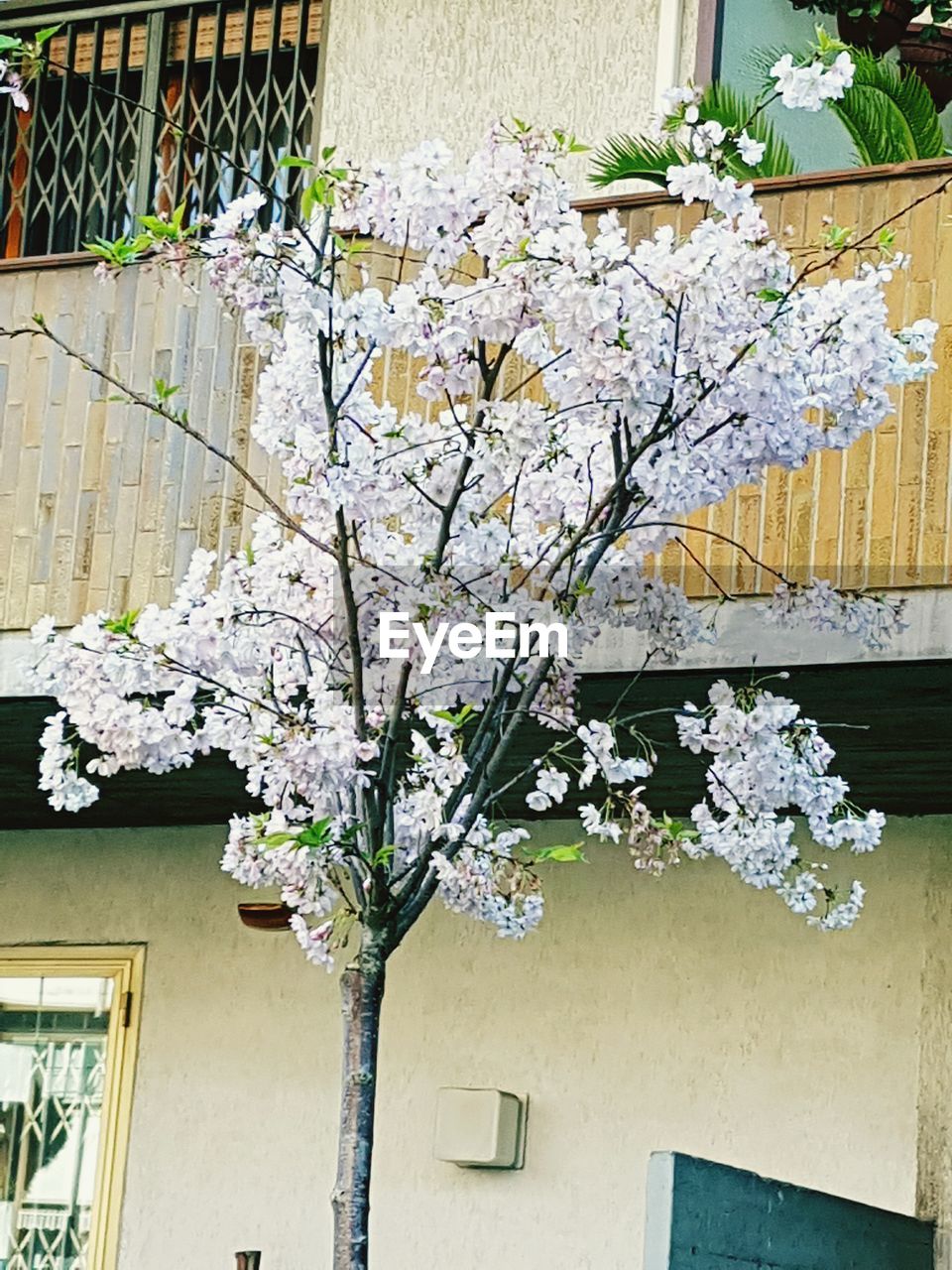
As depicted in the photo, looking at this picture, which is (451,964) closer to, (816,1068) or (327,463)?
(816,1068)

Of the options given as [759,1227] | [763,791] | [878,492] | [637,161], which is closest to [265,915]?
[759,1227]

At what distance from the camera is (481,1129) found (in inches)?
333

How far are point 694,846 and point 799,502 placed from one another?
1.79 meters

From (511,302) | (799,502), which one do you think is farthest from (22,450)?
(511,302)

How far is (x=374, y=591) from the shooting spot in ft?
17.2

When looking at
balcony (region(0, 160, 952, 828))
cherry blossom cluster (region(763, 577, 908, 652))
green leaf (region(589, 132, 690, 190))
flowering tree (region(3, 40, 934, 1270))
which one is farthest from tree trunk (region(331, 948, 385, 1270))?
green leaf (region(589, 132, 690, 190))

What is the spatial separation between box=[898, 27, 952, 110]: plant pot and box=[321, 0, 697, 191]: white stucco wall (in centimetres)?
84

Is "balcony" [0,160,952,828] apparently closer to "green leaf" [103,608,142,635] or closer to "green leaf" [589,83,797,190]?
"green leaf" [589,83,797,190]

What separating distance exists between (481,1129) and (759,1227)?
2224 mm

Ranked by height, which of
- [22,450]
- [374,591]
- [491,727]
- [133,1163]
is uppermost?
[22,450]

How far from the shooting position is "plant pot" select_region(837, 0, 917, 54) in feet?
26.8

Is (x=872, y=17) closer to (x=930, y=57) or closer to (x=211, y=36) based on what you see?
(x=930, y=57)

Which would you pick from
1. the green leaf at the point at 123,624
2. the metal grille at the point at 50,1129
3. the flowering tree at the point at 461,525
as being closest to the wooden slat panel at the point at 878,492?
the flowering tree at the point at 461,525

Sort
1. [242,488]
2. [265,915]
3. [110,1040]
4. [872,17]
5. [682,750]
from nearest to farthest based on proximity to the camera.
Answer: [242,488]
[682,750]
[872,17]
[265,915]
[110,1040]
